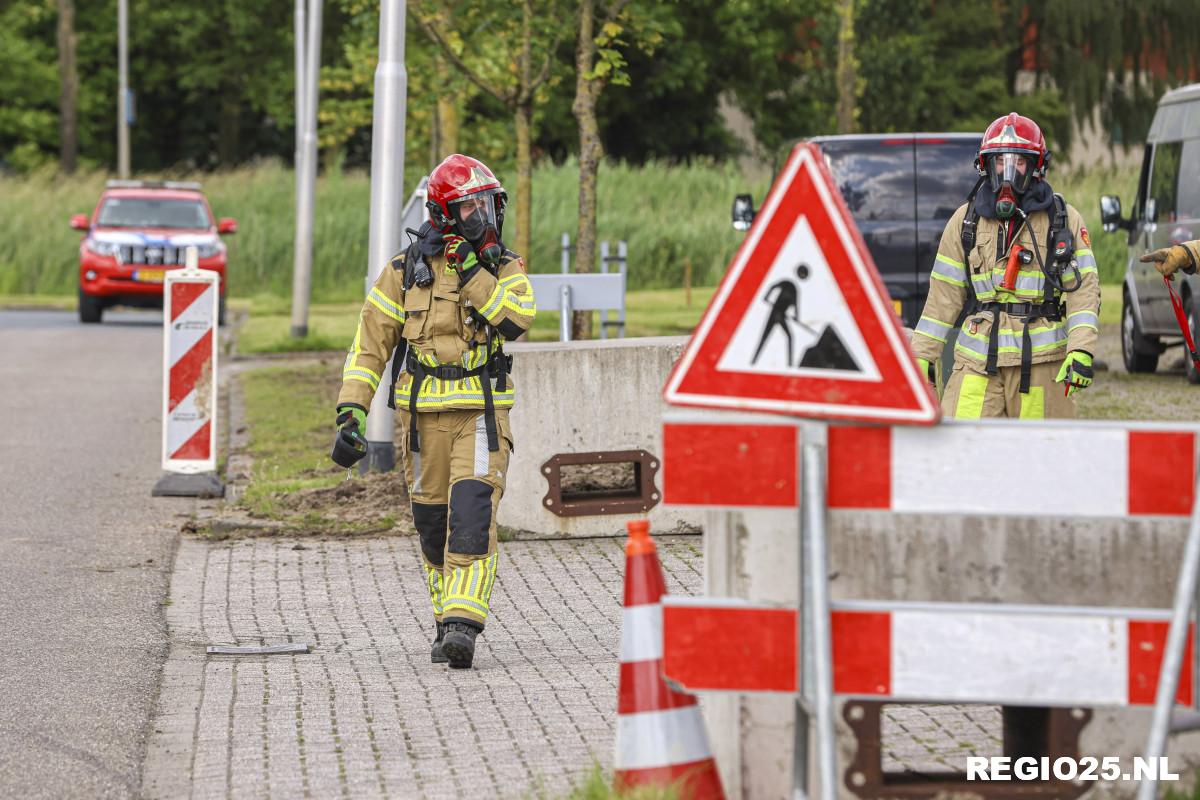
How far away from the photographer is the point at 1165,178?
17312 mm

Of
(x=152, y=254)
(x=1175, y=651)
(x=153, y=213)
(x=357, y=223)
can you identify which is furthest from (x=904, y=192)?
(x=357, y=223)

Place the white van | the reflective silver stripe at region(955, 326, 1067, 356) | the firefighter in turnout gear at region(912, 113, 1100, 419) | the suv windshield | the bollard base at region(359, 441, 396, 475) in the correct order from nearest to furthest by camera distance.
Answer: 1. the firefighter in turnout gear at region(912, 113, 1100, 419)
2. the reflective silver stripe at region(955, 326, 1067, 356)
3. the bollard base at region(359, 441, 396, 475)
4. the white van
5. the suv windshield

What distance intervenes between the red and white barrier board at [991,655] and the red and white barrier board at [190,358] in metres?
7.57

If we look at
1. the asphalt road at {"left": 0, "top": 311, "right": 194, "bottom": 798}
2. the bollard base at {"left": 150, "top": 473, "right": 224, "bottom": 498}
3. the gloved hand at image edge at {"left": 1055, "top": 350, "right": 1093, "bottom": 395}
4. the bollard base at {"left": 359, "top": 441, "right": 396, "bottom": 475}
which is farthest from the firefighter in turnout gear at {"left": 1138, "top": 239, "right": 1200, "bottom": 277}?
the bollard base at {"left": 150, "top": 473, "right": 224, "bottom": 498}

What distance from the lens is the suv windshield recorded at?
2891cm

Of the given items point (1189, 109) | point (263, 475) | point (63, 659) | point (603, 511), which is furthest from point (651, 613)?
point (1189, 109)

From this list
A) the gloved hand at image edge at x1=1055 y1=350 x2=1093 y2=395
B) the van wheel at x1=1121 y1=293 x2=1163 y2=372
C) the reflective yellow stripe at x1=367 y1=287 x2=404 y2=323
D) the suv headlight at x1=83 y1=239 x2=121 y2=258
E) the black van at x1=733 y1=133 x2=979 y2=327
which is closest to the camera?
the reflective yellow stripe at x1=367 y1=287 x2=404 y2=323

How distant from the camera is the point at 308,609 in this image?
27.5 feet

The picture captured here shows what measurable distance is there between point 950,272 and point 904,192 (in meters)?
7.02

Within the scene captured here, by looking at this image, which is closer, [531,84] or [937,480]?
[937,480]

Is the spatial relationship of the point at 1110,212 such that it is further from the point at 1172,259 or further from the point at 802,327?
the point at 802,327

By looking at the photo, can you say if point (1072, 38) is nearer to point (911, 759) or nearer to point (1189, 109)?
point (1189, 109)

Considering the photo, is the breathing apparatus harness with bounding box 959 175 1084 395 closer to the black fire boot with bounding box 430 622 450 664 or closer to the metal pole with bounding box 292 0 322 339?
the black fire boot with bounding box 430 622 450 664

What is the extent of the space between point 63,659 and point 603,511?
3.55 metres
